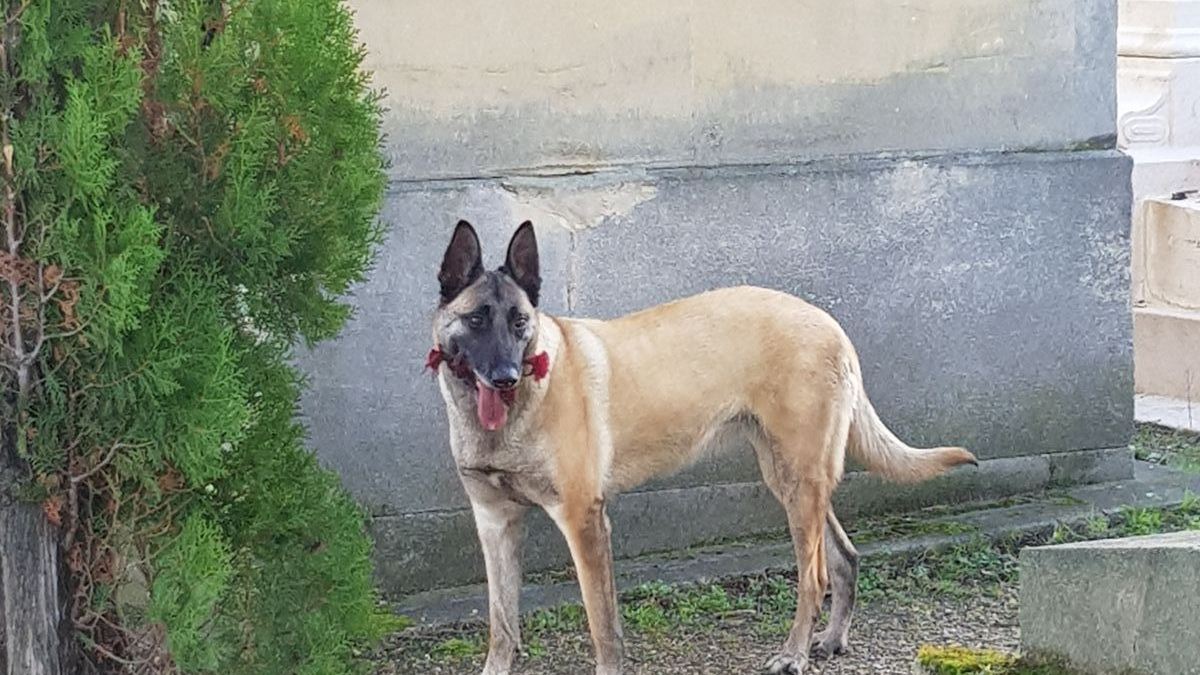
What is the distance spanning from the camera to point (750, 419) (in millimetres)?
5605

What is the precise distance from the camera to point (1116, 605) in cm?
345

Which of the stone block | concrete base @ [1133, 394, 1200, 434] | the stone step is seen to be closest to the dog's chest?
the stone step

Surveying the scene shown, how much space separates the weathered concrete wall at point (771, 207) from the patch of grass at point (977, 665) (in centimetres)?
275

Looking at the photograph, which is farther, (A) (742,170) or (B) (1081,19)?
(B) (1081,19)

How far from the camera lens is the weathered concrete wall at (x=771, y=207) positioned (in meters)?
6.14

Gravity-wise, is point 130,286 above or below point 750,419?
above

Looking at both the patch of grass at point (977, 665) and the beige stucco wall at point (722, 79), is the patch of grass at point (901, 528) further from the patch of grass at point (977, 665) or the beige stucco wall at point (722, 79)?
the patch of grass at point (977, 665)

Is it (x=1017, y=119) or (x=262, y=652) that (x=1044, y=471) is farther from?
(x=262, y=652)

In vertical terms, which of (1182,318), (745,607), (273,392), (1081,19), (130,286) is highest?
(1081,19)

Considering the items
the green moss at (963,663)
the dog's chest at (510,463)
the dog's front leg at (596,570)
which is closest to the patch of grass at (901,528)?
the dog's front leg at (596,570)

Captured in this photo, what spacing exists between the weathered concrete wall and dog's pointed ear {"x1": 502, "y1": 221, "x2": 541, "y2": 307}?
1086 mm

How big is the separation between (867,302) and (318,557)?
351 cm

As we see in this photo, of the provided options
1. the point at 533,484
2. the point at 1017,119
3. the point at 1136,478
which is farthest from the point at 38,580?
the point at 1136,478

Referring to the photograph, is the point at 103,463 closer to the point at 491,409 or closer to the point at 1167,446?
the point at 491,409
